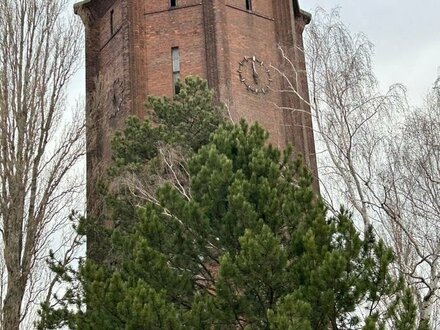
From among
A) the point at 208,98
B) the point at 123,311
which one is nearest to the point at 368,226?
the point at 123,311

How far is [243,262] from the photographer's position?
31.6 ft

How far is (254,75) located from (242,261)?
35.9ft

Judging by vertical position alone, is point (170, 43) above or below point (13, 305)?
above

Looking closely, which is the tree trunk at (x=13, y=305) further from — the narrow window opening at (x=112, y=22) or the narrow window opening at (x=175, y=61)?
the narrow window opening at (x=112, y=22)

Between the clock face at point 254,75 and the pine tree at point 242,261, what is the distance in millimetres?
8084

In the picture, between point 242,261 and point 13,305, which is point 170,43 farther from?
point 242,261

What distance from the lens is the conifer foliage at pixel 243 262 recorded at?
373 inches

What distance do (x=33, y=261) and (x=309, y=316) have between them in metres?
6.07

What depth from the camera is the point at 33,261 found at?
529 inches

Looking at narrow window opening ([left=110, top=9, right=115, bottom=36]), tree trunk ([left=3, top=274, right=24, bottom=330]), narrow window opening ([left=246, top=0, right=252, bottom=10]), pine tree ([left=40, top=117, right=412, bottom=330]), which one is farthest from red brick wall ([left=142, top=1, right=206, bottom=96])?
pine tree ([left=40, top=117, right=412, bottom=330])

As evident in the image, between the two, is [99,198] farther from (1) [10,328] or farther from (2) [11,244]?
(1) [10,328]

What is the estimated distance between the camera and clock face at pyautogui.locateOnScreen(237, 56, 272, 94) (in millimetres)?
19766

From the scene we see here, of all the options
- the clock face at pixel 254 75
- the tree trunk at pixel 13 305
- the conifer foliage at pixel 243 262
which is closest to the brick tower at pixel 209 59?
the clock face at pixel 254 75

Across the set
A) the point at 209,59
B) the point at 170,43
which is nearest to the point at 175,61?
the point at 170,43
